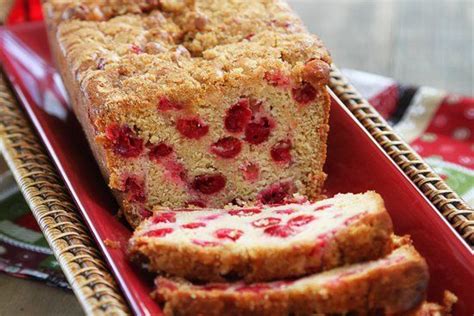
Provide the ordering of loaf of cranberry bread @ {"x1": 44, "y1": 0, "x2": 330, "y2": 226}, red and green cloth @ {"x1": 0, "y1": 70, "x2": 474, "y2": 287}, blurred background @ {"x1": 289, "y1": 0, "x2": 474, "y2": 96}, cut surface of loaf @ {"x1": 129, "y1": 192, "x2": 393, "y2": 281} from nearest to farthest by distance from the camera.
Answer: cut surface of loaf @ {"x1": 129, "y1": 192, "x2": 393, "y2": 281} → loaf of cranberry bread @ {"x1": 44, "y1": 0, "x2": 330, "y2": 226} → red and green cloth @ {"x1": 0, "y1": 70, "x2": 474, "y2": 287} → blurred background @ {"x1": 289, "y1": 0, "x2": 474, "y2": 96}

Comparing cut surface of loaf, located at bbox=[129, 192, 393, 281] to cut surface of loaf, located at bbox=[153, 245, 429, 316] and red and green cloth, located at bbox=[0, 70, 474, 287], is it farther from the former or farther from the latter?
red and green cloth, located at bbox=[0, 70, 474, 287]

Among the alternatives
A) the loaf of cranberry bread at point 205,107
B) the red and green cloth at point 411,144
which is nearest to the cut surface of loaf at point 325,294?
the loaf of cranberry bread at point 205,107

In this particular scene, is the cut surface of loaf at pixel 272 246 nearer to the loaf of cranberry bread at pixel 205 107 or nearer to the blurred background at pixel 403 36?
the loaf of cranberry bread at pixel 205 107

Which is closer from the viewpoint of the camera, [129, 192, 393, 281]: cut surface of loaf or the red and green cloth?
[129, 192, 393, 281]: cut surface of loaf

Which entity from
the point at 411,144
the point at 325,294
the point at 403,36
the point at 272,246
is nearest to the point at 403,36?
the point at 403,36

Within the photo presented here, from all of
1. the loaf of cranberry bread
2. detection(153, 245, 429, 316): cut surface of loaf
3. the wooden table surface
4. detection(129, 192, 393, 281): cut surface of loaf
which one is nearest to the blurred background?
the wooden table surface

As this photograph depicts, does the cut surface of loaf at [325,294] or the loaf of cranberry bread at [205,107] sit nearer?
the cut surface of loaf at [325,294]

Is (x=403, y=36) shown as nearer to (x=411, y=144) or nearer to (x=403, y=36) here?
(x=403, y=36)
